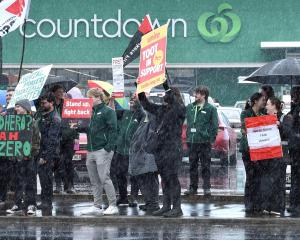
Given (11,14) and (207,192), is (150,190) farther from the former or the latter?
(11,14)

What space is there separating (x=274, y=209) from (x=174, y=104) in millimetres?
2095

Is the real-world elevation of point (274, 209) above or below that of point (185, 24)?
below

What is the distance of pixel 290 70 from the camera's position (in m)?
15.4

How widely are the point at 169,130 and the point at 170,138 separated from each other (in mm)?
111

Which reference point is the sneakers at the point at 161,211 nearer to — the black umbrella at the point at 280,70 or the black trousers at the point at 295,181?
the black trousers at the point at 295,181

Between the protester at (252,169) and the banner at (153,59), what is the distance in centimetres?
149

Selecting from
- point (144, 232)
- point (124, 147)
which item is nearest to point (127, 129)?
point (124, 147)

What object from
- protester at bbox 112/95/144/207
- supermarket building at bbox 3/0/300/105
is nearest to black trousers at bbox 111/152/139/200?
protester at bbox 112/95/144/207

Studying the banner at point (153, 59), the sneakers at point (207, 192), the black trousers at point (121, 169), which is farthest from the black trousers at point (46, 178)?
the sneakers at point (207, 192)

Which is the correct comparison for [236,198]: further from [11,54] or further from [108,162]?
[11,54]

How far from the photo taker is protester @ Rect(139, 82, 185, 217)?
44.4ft

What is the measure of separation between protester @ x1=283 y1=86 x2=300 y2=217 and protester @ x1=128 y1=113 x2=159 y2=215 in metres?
1.93

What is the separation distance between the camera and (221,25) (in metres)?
46.2

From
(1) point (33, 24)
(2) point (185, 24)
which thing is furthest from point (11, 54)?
(2) point (185, 24)
